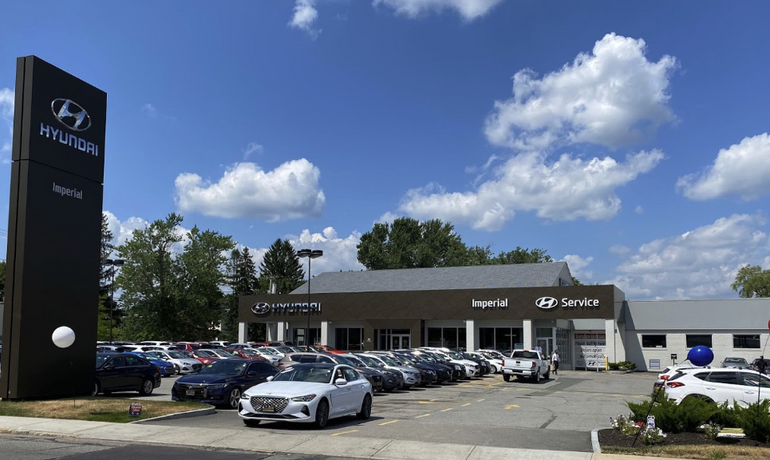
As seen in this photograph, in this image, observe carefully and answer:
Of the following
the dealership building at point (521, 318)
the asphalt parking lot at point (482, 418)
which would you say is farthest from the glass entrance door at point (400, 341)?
the asphalt parking lot at point (482, 418)

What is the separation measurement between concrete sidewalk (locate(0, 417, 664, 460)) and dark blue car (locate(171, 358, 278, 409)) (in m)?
3.86

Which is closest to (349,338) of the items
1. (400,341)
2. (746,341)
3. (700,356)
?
(400,341)

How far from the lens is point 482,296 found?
50844mm

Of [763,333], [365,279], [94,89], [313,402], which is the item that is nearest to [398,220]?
[365,279]

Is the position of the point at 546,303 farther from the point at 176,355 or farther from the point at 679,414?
the point at 679,414

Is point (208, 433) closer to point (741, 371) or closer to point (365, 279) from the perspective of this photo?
point (741, 371)

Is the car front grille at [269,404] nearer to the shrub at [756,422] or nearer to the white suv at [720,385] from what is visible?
the shrub at [756,422]

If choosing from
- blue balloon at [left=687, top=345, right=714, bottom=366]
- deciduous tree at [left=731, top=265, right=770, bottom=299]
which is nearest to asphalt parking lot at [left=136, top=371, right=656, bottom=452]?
blue balloon at [left=687, top=345, right=714, bottom=366]

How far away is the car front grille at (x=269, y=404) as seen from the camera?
13.8 m

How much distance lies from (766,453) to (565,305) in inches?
1482

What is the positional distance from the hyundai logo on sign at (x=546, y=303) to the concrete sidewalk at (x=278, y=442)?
37.6m

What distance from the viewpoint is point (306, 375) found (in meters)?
15.5

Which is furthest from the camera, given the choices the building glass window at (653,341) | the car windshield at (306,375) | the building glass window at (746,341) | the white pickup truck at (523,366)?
the building glass window at (653,341)

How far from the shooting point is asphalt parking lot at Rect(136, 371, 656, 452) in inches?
534
